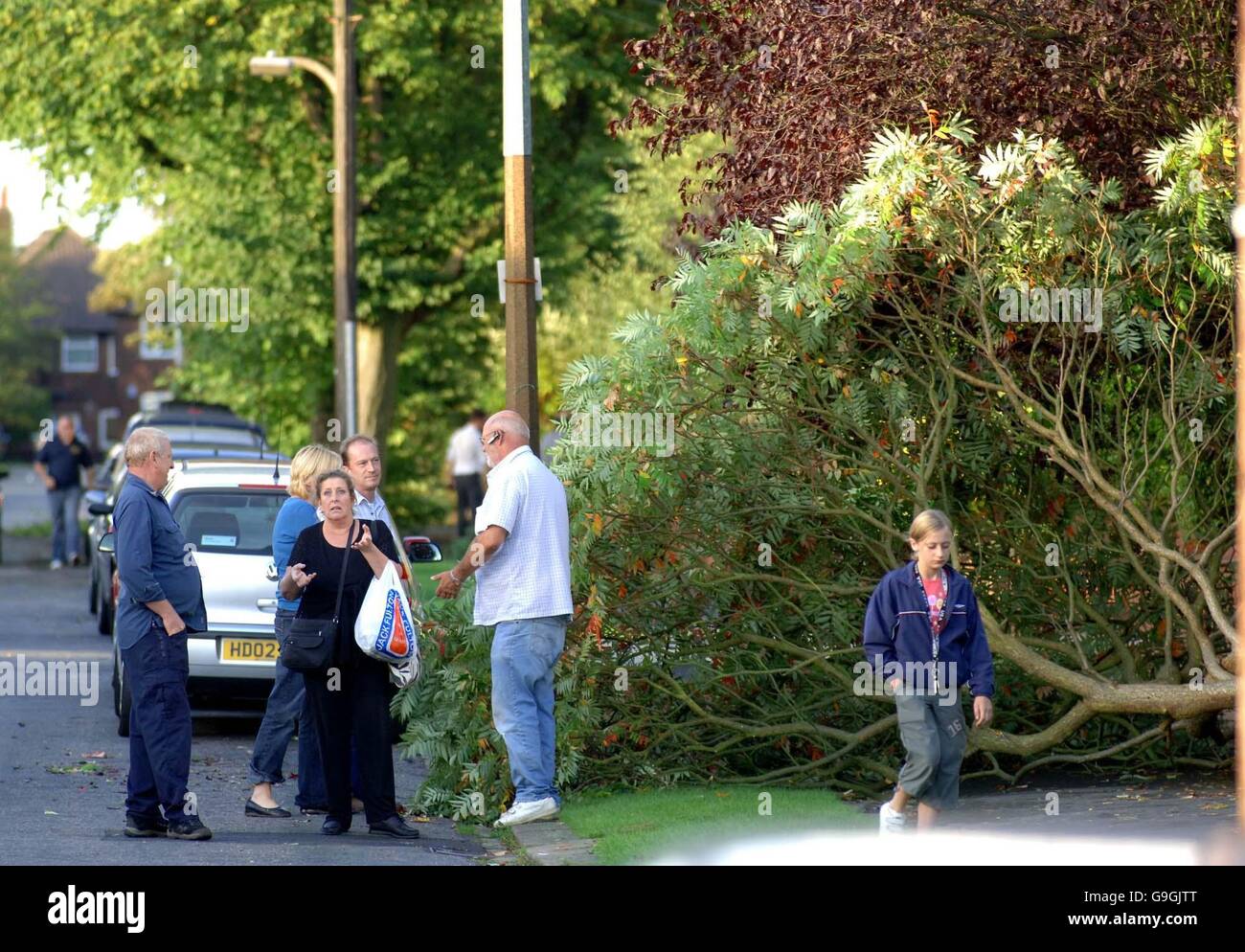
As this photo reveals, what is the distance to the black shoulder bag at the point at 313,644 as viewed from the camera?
8820 millimetres

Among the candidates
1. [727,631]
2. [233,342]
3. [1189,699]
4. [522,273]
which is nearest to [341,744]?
[727,631]

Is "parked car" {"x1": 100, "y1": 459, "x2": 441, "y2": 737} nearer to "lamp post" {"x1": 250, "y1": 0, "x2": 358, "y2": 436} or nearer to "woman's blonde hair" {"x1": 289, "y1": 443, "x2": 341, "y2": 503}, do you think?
"woman's blonde hair" {"x1": 289, "y1": 443, "x2": 341, "y2": 503}

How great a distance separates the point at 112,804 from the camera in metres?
9.93

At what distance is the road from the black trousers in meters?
0.21

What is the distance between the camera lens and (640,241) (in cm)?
3066

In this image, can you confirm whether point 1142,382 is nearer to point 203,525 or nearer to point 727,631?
point 727,631

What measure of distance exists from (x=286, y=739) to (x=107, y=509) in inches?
297

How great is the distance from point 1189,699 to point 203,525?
6.47m

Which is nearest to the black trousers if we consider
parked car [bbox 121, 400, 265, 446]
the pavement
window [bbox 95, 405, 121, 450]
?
parked car [bbox 121, 400, 265, 446]

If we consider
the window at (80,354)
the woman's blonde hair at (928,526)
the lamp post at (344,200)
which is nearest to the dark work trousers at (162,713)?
the woman's blonde hair at (928,526)

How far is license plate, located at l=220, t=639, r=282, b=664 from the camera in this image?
12070 millimetres

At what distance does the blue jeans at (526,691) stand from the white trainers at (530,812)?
0.14 ft

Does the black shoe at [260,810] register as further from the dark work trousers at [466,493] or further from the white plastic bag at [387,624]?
the dark work trousers at [466,493]

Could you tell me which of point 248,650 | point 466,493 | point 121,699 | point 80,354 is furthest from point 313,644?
point 80,354
